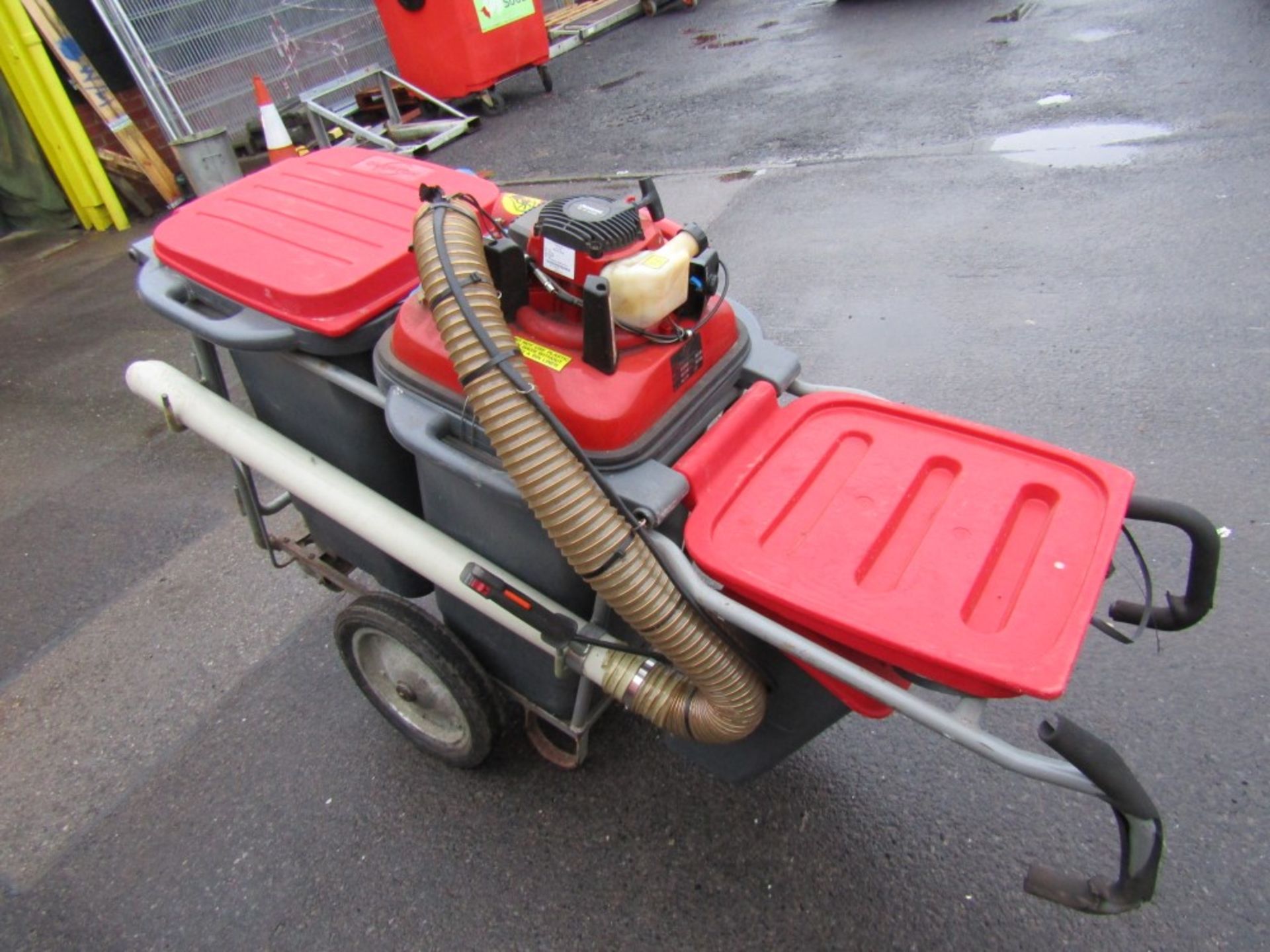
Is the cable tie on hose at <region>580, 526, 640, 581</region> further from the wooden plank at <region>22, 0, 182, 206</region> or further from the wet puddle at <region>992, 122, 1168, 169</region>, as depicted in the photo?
the wooden plank at <region>22, 0, 182, 206</region>

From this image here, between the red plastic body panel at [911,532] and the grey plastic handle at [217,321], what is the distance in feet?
2.62

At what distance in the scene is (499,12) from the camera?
20.4 ft

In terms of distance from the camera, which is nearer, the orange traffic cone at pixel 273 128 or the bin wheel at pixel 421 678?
the bin wheel at pixel 421 678

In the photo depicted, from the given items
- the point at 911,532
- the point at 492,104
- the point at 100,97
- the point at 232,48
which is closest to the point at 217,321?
the point at 911,532

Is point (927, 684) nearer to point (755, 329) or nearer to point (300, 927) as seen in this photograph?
point (755, 329)

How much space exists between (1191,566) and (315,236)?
5.30 ft

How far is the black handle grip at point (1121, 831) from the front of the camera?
37.4 inches

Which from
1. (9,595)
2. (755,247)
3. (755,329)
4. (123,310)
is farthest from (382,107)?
(755,329)

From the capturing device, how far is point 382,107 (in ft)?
21.7

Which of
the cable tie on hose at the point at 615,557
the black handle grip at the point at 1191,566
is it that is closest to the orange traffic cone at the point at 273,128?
the cable tie on hose at the point at 615,557

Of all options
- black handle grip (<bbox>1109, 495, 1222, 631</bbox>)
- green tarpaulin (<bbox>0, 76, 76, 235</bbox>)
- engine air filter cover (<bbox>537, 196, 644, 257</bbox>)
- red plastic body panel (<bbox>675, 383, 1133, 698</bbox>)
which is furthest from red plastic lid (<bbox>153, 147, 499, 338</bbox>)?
green tarpaulin (<bbox>0, 76, 76, 235</bbox>)

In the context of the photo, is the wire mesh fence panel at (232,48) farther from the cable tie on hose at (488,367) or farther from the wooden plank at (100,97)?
the cable tie on hose at (488,367)

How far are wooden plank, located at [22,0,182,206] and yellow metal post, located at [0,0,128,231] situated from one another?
0.09 meters

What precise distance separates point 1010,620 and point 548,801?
1269 millimetres
